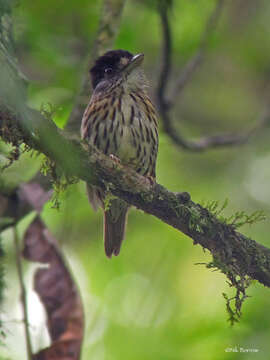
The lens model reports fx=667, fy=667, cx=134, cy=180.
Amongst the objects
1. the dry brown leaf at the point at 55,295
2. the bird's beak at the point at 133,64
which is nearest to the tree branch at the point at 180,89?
the bird's beak at the point at 133,64

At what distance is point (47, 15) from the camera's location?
19.3 ft

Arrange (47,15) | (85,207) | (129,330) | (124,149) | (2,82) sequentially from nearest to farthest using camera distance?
(2,82) < (124,149) < (129,330) < (47,15) < (85,207)

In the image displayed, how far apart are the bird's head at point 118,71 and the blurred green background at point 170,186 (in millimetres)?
502

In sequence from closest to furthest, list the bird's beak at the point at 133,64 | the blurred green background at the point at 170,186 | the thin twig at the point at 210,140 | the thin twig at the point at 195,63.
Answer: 1. the bird's beak at the point at 133,64
2. the blurred green background at the point at 170,186
3. the thin twig at the point at 195,63
4. the thin twig at the point at 210,140

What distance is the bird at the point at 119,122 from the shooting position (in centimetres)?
421

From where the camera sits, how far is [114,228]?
4.51 metres

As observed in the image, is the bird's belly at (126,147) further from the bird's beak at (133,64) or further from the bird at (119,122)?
the bird's beak at (133,64)

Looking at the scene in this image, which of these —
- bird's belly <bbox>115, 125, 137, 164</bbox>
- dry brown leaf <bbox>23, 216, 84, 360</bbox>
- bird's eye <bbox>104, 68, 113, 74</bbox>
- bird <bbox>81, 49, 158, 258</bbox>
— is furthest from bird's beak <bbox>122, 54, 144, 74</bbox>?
dry brown leaf <bbox>23, 216, 84, 360</bbox>

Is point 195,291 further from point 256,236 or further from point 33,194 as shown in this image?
point 33,194

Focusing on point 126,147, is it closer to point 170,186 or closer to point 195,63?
point 195,63

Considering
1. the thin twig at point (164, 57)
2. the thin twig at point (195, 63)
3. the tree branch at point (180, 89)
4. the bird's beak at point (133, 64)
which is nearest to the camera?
the bird's beak at point (133, 64)

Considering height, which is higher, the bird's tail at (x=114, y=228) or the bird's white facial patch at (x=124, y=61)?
the bird's white facial patch at (x=124, y=61)

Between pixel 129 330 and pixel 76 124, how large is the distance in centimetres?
175

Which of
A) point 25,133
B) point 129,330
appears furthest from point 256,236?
point 25,133
